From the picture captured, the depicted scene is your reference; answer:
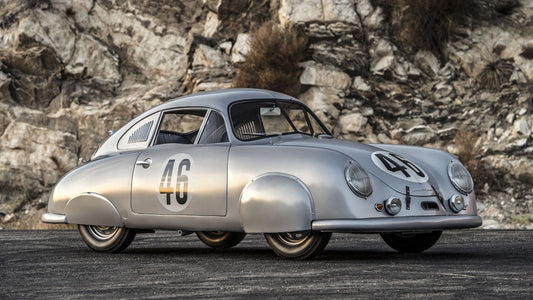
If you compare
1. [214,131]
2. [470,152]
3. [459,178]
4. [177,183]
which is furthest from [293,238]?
[470,152]

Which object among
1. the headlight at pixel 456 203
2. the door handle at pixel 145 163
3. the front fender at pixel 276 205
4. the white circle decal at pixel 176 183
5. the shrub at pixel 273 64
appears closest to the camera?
the front fender at pixel 276 205

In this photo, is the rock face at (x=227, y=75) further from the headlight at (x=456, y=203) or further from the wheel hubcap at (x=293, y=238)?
the wheel hubcap at (x=293, y=238)

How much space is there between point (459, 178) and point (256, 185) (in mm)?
1956

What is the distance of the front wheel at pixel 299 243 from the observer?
680 centimetres

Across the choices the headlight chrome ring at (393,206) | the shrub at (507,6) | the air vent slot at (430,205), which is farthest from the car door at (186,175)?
the shrub at (507,6)

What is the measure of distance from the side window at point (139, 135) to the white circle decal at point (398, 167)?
253cm

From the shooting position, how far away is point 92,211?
826cm

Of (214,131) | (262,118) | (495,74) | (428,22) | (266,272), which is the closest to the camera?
(266,272)

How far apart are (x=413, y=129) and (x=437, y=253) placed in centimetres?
1022

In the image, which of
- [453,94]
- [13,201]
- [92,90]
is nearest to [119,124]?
[92,90]

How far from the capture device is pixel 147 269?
6.79 metres

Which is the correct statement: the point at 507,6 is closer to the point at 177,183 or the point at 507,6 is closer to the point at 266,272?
the point at 177,183

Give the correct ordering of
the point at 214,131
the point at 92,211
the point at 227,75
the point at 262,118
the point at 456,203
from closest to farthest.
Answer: the point at 456,203
the point at 214,131
the point at 262,118
the point at 92,211
the point at 227,75

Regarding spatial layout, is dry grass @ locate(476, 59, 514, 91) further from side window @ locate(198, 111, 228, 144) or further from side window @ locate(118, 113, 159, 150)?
side window @ locate(198, 111, 228, 144)
